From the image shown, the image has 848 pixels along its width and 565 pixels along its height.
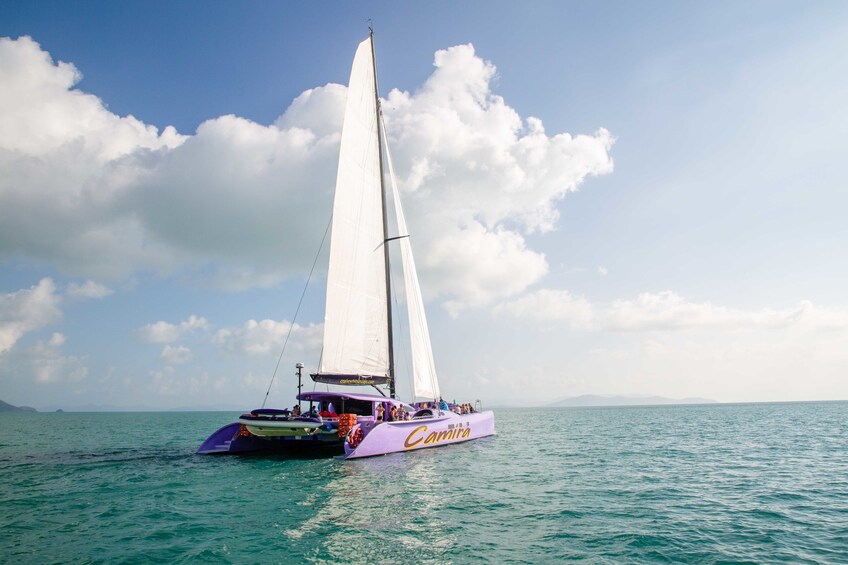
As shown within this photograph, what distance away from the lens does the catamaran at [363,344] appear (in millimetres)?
21766

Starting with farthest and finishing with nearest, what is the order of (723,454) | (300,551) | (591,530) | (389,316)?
(389,316)
(723,454)
(591,530)
(300,551)

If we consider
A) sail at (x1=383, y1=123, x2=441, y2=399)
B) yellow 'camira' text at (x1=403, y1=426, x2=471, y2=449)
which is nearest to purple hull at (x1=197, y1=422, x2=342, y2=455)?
yellow 'camira' text at (x1=403, y1=426, x2=471, y2=449)

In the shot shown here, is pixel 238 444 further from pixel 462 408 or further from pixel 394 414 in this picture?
pixel 462 408

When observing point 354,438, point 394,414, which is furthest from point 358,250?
point 354,438

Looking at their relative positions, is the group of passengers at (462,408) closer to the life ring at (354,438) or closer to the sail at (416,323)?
the sail at (416,323)

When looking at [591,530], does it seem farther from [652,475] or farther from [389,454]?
[389,454]

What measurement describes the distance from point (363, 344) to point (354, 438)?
278 inches

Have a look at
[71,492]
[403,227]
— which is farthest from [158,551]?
[403,227]

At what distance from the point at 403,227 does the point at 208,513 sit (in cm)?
2144

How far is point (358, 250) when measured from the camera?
27406 mm

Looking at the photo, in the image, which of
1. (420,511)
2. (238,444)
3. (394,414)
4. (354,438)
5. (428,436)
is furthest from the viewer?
(428,436)

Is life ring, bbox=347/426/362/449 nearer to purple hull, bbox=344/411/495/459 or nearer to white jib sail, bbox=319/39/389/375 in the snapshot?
purple hull, bbox=344/411/495/459

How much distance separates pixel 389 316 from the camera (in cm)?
2844

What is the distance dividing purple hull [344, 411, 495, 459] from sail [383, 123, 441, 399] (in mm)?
2979
